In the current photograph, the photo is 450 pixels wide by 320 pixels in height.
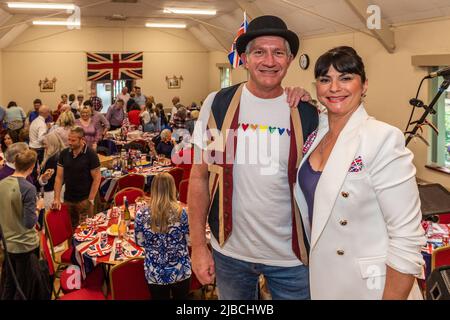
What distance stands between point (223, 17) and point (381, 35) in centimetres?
618

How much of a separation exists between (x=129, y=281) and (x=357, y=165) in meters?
2.41

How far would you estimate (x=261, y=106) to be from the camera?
6.03ft

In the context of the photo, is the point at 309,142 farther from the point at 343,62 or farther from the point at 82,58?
the point at 82,58

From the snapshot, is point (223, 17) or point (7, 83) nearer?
point (223, 17)

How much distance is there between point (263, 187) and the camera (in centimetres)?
176

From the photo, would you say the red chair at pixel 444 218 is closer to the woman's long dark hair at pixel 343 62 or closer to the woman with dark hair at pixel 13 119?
the woman's long dark hair at pixel 343 62

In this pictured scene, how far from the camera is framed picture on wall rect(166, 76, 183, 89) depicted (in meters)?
17.9

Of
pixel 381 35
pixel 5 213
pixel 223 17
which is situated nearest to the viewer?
pixel 5 213

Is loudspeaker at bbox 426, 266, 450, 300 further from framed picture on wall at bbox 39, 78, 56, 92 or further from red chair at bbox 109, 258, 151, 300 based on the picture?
framed picture on wall at bbox 39, 78, 56, 92

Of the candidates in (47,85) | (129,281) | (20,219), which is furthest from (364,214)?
(47,85)

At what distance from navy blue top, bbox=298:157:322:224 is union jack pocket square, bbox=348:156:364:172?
0.13 m

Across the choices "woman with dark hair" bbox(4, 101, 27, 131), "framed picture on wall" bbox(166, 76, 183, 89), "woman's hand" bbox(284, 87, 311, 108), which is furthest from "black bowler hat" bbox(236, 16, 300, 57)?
"framed picture on wall" bbox(166, 76, 183, 89)
